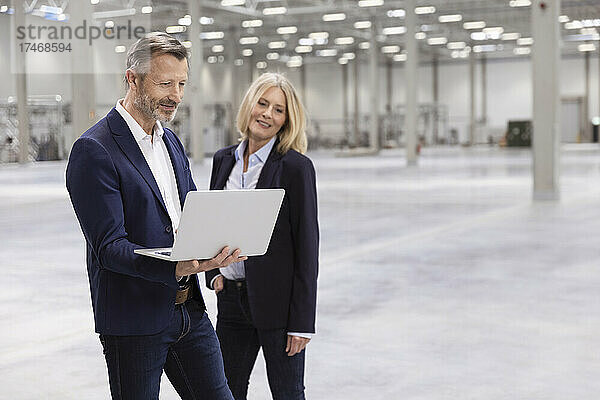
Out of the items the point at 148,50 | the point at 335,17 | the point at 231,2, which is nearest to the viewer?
the point at 148,50

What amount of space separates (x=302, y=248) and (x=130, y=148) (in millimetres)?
1006

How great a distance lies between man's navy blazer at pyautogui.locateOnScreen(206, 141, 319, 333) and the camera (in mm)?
3324

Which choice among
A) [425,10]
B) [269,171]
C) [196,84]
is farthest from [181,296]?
[425,10]

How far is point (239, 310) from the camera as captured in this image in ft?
11.4

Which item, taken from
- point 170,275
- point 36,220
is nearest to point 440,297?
point 170,275

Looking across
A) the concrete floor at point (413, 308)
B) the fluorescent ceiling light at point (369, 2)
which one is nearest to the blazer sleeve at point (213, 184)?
the concrete floor at point (413, 308)

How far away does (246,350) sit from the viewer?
11.6 ft

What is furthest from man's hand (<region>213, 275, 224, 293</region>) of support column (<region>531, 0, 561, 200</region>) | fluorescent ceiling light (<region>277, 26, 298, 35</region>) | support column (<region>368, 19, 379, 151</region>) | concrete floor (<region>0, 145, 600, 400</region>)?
fluorescent ceiling light (<region>277, 26, 298, 35</region>)

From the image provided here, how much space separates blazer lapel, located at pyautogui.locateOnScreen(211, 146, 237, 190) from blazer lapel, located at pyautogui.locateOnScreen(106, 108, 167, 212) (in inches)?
39.7

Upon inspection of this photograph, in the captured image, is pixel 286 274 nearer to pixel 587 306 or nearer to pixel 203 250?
pixel 203 250

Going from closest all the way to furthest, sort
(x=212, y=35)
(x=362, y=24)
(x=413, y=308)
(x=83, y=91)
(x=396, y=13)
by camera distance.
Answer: (x=413, y=308) < (x=83, y=91) < (x=396, y=13) < (x=362, y=24) < (x=212, y=35)

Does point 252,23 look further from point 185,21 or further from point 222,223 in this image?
point 222,223

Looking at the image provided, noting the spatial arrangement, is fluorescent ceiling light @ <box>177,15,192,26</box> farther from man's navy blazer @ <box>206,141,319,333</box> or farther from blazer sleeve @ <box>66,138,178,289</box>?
blazer sleeve @ <box>66,138,178,289</box>

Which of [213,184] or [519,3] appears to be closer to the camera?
[213,184]
